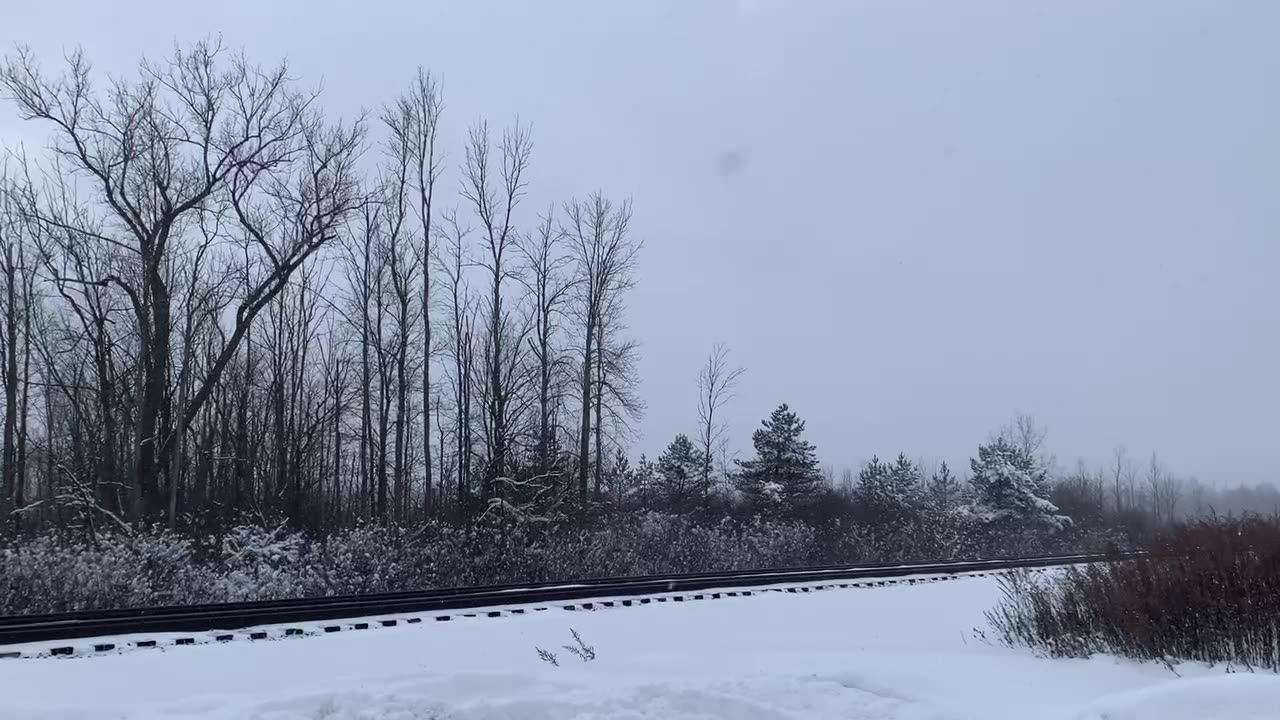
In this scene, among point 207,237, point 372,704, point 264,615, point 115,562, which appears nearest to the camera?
point 372,704

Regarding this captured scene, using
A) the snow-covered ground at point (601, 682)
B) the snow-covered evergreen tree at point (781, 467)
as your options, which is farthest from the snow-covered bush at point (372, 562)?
the snow-covered evergreen tree at point (781, 467)

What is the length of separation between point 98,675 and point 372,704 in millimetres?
2666

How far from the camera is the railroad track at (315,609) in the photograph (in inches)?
434

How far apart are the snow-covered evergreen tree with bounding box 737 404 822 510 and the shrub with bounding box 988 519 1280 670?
26.2 m

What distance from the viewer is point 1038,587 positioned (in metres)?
12.3

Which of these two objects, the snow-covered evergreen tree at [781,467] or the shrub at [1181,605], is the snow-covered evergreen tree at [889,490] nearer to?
the snow-covered evergreen tree at [781,467]

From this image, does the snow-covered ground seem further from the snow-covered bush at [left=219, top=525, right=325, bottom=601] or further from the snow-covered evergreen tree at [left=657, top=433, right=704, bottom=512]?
the snow-covered evergreen tree at [left=657, top=433, right=704, bottom=512]

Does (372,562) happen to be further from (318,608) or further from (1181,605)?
(1181,605)

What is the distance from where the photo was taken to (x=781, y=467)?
1547 inches

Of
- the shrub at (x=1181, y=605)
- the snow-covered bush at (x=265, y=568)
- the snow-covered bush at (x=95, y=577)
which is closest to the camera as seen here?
the shrub at (x=1181, y=605)

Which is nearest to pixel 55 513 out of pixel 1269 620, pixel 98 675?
pixel 98 675

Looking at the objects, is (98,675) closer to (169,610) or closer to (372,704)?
(372,704)

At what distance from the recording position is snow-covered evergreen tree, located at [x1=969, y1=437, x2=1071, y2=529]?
41.8 m

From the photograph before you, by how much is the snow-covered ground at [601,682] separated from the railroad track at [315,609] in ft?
4.24
